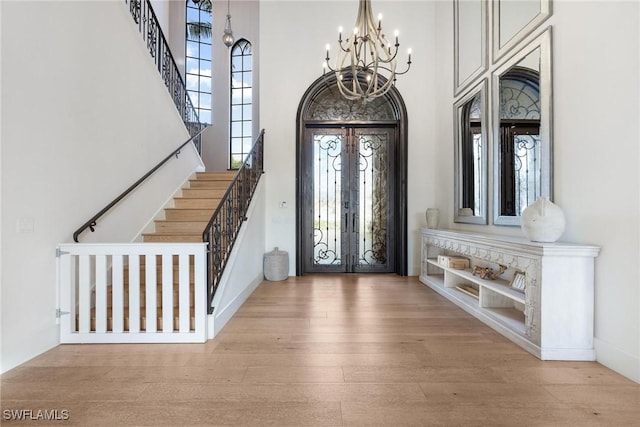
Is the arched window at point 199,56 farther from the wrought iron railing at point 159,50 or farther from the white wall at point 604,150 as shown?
the white wall at point 604,150

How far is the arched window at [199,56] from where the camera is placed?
8.26 m

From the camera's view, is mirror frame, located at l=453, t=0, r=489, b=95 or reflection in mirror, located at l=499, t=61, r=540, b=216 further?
mirror frame, located at l=453, t=0, r=489, b=95

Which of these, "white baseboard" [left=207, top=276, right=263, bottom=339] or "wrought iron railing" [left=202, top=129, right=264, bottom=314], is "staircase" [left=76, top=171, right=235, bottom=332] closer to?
"white baseboard" [left=207, top=276, right=263, bottom=339]

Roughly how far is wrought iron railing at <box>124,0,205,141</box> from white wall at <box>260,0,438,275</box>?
1.54 m

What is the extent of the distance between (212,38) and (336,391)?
919 cm

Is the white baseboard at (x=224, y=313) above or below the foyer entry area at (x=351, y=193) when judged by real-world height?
below

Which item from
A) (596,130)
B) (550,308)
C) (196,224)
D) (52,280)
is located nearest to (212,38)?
(196,224)

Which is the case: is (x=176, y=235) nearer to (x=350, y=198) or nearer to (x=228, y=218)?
(x=228, y=218)

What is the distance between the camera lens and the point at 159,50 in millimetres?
4852

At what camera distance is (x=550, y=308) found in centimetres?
240

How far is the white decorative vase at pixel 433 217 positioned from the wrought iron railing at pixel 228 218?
2915 mm


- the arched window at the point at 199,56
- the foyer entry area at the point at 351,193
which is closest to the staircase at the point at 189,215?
the foyer entry area at the point at 351,193
